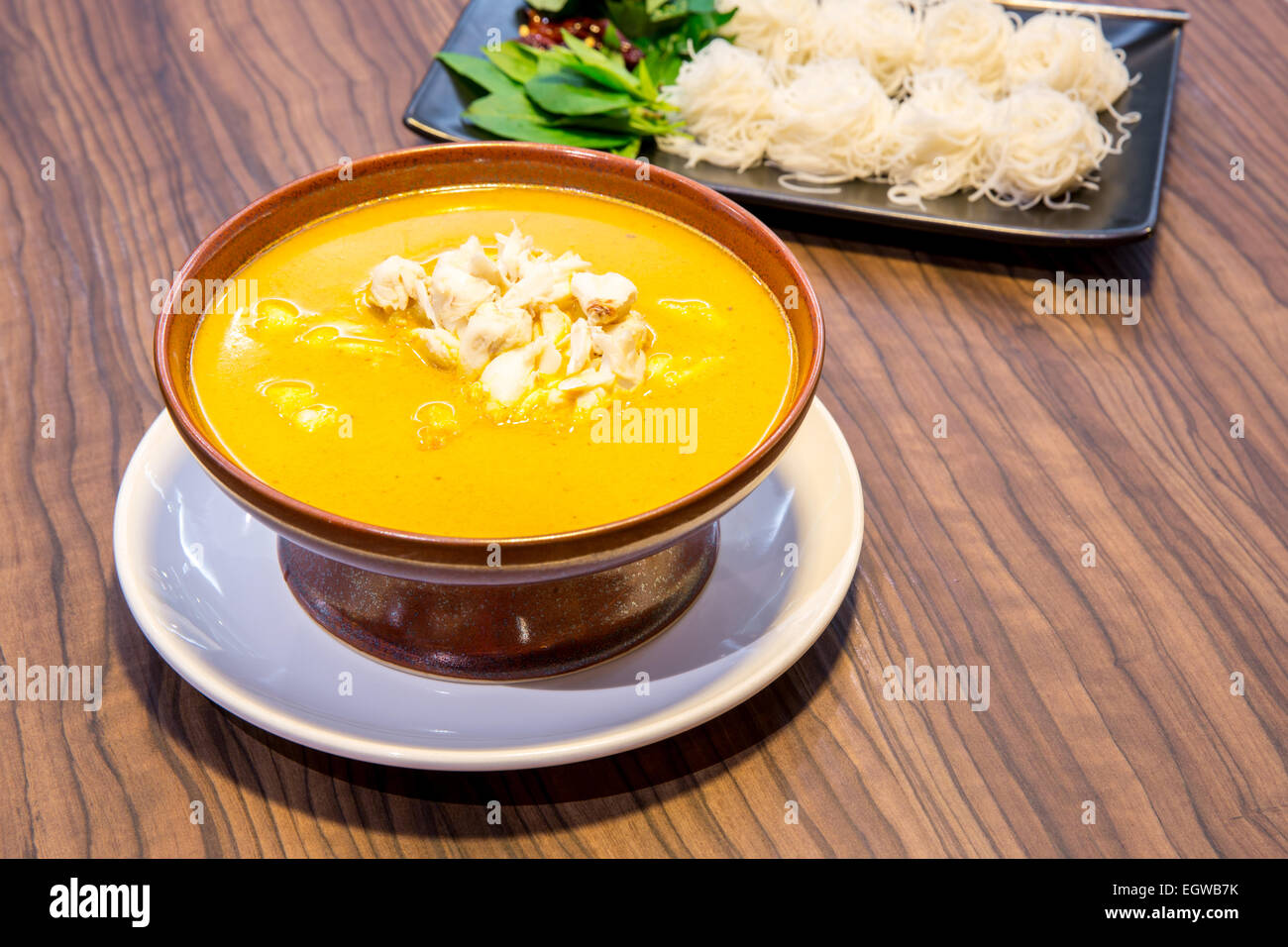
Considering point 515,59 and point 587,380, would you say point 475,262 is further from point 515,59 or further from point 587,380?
point 515,59

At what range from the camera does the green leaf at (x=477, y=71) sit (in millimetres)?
2500

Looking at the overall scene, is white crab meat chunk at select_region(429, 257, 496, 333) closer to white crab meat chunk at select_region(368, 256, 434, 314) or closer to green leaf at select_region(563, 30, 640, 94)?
white crab meat chunk at select_region(368, 256, 434, 314)

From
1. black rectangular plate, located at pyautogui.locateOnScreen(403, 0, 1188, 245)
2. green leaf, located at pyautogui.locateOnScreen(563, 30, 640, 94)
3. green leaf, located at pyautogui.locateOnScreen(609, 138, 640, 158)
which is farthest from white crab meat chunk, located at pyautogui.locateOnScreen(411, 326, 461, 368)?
green leaf, located at pyautogui.locateOnScreen(563, 30, 640, 94)

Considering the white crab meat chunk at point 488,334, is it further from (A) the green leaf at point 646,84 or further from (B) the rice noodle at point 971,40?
(B) the rice noodle at point 971,40

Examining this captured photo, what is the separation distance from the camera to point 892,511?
1782 millimetres

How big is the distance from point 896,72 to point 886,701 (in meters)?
1.66

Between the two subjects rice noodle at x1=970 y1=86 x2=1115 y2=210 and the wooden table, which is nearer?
the wooden table

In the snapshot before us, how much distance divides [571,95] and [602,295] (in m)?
1.10

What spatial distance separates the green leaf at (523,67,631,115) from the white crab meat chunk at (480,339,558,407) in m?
1.10

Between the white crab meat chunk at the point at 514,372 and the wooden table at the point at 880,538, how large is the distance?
0.45 m

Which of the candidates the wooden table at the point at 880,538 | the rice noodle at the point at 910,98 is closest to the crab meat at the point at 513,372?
the wooden table at the point at 880,538

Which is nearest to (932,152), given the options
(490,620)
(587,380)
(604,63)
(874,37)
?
(874,37)

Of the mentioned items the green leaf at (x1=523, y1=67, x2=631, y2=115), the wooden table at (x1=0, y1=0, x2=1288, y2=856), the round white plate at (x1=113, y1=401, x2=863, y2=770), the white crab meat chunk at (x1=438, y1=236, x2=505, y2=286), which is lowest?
the wooden table at (x1=0, y1=0, x2=1288, y2=856)

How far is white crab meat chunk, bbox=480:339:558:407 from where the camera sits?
141cm
